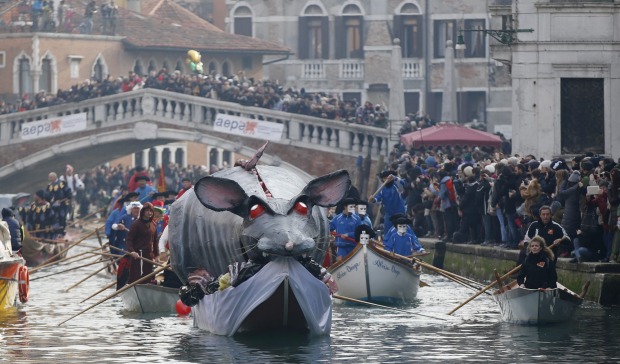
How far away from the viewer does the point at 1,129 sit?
59.8m

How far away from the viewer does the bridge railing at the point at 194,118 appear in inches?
2154

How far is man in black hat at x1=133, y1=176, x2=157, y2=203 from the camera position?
119 feet

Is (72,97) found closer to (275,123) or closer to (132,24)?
(275,123)

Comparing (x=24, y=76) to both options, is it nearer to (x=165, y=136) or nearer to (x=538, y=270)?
(x=165, y=136)

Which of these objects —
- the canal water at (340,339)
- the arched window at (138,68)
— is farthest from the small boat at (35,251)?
the arched window at (138,68)

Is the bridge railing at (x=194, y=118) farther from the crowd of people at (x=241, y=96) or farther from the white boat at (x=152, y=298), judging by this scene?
the white boat at (x=152, y=298)

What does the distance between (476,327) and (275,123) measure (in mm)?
28876

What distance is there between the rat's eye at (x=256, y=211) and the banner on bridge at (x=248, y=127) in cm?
3117

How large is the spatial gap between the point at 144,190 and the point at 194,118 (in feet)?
67.0

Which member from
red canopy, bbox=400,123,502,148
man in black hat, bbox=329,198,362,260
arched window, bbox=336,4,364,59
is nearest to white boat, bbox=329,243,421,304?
man in black hat, bbox=329,198,362,260

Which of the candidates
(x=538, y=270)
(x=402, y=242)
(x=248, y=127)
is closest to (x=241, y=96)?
(x=248, y=127)

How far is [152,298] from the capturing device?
29.7 metres

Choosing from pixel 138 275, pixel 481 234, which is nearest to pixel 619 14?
pixel 481 234

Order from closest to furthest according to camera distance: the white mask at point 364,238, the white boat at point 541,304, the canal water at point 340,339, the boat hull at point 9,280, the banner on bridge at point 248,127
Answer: the canal water at point 340,339
the white boat at point 541,304
the boat hull at point 9,280
the white mask at point 364,238
the banner on bridge at point 248,127
